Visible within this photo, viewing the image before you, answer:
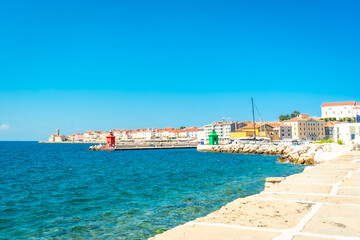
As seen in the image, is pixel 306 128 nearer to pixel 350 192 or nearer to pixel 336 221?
pixel 350 192

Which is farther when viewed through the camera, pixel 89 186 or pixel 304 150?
pixel 304 150

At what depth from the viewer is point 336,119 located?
134375mm

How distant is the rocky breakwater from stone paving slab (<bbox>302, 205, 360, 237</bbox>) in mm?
20665

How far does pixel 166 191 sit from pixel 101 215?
237 inches

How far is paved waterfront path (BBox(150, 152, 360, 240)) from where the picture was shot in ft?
14.1

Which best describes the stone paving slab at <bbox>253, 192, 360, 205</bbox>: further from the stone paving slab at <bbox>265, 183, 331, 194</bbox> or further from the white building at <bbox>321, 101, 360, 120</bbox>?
the white building at <bbox>321, 101, 360, 120</bbox>

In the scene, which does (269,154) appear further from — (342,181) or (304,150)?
(342,181)

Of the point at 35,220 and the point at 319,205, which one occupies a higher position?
the point at 319,205

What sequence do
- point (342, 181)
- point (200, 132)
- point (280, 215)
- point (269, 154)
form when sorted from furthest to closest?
point (200, 132) < point (269, 154) < point (342, 181) < point (280, 215)

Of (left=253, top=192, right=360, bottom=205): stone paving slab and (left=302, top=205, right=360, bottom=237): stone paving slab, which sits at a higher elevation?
(left=302, top=205, right=360, bottom=237): stone paving slab

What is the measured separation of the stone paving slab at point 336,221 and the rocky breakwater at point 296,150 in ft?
67.8

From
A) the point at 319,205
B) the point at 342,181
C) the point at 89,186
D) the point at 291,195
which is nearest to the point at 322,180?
the point at 342,181

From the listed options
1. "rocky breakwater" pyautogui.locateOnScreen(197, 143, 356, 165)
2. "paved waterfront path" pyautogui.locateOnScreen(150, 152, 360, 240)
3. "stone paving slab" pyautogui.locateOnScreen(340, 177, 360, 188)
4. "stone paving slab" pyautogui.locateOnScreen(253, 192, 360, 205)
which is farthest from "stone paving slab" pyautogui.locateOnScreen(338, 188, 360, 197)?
"rocky breakwater" pyautogui.locateOnScreen(197, 143, 356, 165)

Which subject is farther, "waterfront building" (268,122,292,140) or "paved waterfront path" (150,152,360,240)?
"waterfront building" (268,122,292,140)
